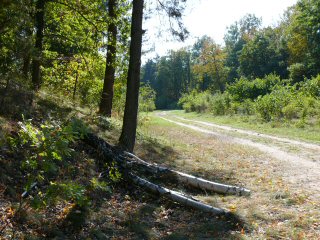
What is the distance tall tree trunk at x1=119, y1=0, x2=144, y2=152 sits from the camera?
9906 mm

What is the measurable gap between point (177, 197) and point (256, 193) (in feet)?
6.24

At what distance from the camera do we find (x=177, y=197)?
22.7 feet

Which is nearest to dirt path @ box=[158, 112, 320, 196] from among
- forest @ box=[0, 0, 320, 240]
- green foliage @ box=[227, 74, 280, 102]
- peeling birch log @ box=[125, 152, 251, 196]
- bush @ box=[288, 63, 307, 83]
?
forest @ box=[0, 0, 320, 240]

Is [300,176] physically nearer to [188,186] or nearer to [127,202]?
[188,186]

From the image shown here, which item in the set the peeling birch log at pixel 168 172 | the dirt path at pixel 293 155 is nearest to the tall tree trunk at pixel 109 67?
the dirt path at pixel 293 155

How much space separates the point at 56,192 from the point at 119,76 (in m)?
15.0

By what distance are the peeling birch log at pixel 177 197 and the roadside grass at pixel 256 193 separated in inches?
15.5

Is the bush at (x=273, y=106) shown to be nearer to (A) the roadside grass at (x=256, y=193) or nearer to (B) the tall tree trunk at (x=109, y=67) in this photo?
(A) the roadside grass at (x=256, y=193)

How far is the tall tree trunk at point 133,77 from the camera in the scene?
9906 millimetres

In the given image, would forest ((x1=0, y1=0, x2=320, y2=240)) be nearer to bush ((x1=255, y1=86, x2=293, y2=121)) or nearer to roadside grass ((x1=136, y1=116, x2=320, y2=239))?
roadside grass ((x1=136, y1=116, x2=320, y2=239))

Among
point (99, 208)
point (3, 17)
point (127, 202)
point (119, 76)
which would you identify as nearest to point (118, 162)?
point (127, 202)

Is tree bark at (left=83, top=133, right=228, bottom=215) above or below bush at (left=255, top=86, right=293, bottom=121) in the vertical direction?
below

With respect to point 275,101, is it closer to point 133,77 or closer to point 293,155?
point 293,155

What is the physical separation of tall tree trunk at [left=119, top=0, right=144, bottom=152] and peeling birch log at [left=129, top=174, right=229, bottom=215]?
269cm
